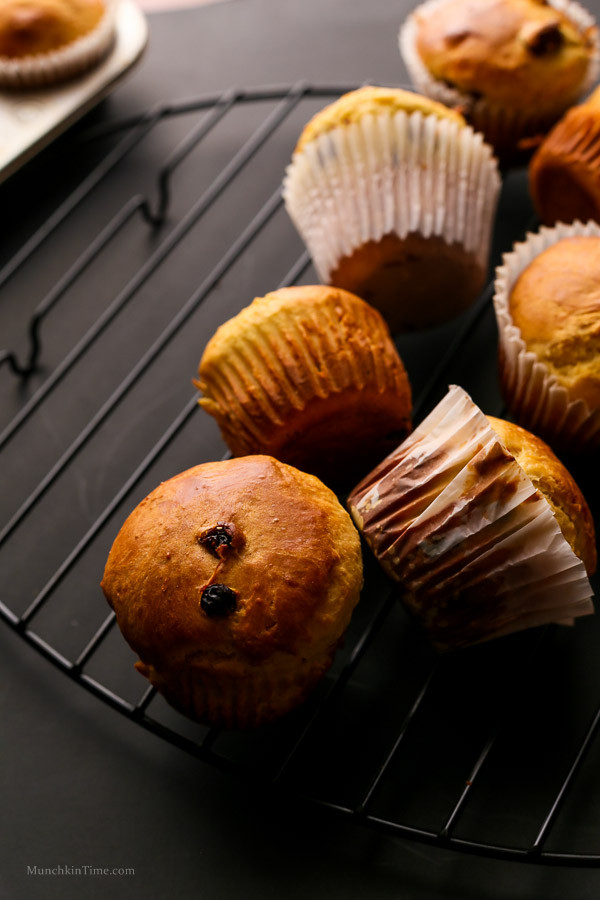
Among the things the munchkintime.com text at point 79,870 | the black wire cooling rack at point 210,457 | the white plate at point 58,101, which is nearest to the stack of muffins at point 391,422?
the black wire cooling rack at point 210,457

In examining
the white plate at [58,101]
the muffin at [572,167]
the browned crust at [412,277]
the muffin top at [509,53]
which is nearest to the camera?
the browned crust at [412,277]

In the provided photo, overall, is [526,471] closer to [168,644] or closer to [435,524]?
[435,524]

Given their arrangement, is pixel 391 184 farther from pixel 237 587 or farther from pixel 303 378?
pixel 237 587

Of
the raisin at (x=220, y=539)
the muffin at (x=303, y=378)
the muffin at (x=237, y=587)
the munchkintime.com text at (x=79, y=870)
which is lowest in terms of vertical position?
the munchkintime.com text at (x=79, y=870)

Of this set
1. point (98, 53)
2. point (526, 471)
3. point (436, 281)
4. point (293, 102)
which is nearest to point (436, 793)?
point (526, 471)

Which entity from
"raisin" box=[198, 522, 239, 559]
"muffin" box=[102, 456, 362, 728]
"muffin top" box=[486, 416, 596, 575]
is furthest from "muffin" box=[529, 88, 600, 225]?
"raisin" box=[198, 522, 239, 559]

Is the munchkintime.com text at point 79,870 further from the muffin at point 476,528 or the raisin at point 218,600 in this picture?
the muffin at point 476,528
